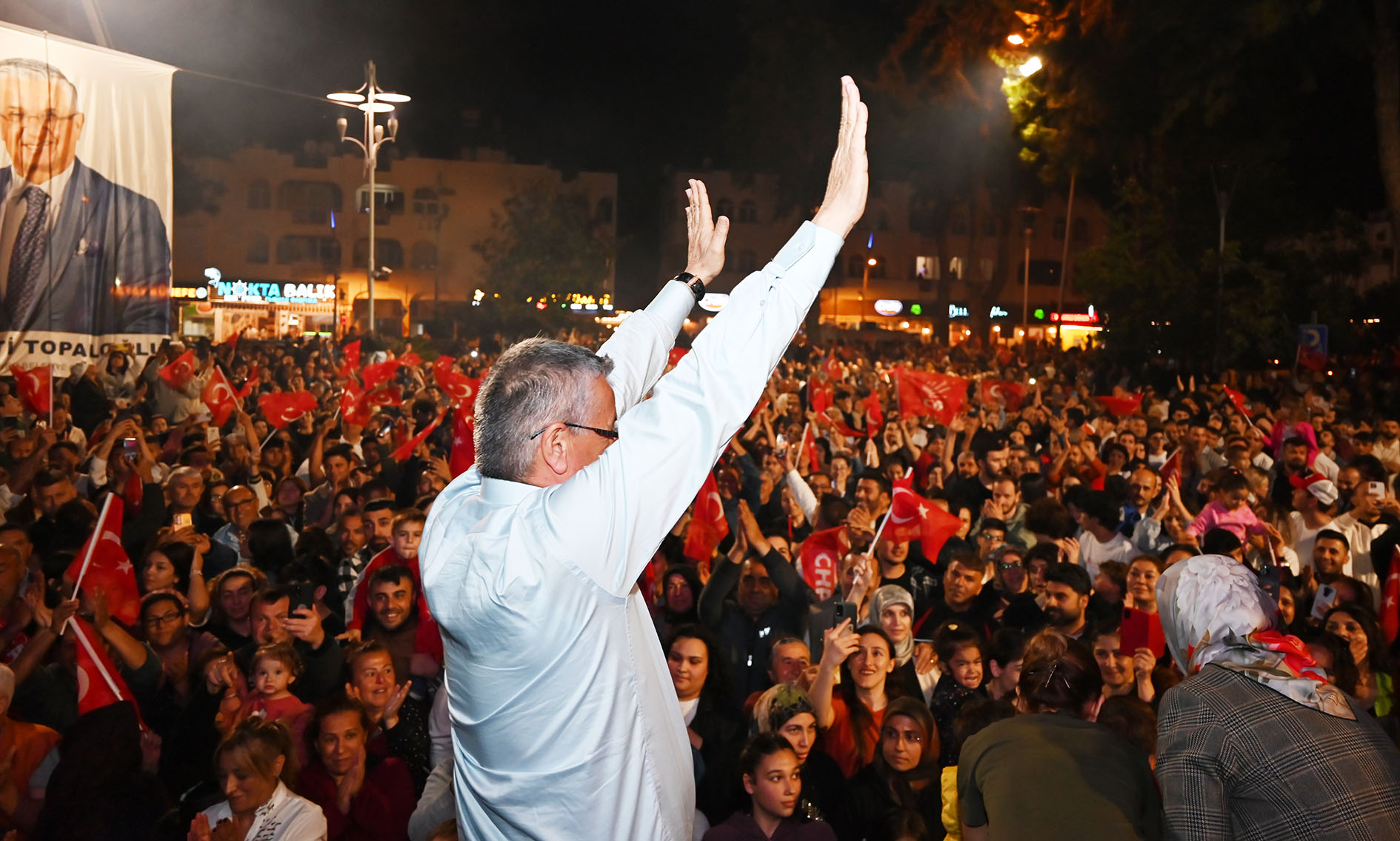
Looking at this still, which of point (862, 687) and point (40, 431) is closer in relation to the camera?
point (862, 687)

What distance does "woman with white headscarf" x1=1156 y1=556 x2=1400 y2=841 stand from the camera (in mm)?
2740

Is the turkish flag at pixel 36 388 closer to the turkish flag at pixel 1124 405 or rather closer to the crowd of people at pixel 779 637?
the crowd of people at pixel 779 637

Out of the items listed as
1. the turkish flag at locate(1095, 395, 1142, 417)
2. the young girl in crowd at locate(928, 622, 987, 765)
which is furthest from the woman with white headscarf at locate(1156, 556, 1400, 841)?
the turkish flag at locate(1095, 395, 1142, 417)

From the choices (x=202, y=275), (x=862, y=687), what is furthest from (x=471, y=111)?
(x=862, y=687)

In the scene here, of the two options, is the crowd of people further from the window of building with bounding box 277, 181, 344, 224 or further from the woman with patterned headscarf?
the window of building with bounding box 277, 181, 344, 224

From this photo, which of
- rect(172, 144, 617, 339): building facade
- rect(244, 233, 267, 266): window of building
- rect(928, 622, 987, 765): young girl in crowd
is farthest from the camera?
rect(244, 233, 267, 266): window of building

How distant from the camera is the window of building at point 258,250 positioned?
6244 cm

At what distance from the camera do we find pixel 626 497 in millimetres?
2025

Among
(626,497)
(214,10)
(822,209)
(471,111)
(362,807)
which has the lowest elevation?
(362,807)

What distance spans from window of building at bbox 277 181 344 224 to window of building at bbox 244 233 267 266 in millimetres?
1785

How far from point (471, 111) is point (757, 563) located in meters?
62.8

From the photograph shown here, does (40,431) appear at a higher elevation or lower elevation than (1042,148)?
lower

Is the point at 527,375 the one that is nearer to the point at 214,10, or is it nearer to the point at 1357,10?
the point at 1357,10

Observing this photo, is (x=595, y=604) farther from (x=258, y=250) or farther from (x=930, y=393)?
(x=258, y=250)
